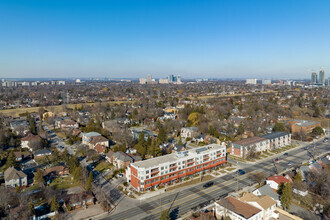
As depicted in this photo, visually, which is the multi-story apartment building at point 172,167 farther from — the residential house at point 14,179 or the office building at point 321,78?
the office building at point 321,78

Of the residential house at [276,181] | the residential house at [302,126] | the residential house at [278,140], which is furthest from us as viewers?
the residential house at [302,126]

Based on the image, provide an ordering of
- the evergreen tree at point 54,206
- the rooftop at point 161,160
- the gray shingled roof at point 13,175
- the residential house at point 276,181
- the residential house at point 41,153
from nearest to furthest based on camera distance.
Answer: the evergreen tree at point 54,206, the residential house at point 276,181, the gray shingled roof at point 13,175, the rooftop at point 161,160, the residential house at point 41,153

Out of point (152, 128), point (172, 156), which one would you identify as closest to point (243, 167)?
point (172, 156)

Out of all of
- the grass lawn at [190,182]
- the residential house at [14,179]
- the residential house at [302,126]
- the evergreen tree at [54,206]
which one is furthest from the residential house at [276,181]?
the residential house at [14,179]

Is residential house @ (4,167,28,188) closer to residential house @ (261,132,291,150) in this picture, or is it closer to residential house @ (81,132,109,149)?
residential house @ (81,132,109,149)

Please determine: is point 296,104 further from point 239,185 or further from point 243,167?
point 239,185

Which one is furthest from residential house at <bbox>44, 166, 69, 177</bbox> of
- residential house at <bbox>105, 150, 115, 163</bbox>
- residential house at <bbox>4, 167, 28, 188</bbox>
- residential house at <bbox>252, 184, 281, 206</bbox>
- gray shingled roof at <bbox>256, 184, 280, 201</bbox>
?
gray shingled roof at <bbox>256, 184, 280, 201</bbox>
